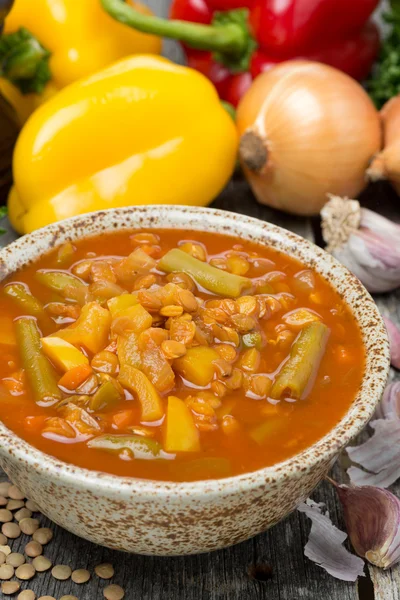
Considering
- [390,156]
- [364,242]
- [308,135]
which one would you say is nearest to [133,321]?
[364,242]

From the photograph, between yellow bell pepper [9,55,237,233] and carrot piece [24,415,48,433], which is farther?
yellow bell pepper [9,55,237,233]

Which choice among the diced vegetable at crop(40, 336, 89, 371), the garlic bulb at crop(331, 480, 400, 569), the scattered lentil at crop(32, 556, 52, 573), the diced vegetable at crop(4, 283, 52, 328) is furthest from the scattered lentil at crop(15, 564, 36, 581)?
the garlic bulb at crop(331, 480, 400, 569)

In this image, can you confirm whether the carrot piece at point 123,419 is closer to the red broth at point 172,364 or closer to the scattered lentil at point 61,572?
the red broth at point 172,364

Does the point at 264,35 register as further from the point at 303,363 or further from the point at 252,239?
the point at 303,363

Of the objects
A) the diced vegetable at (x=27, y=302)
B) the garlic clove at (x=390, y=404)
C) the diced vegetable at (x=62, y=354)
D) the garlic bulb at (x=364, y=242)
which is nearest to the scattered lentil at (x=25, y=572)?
the diced vegetable at (x=62, y=354)

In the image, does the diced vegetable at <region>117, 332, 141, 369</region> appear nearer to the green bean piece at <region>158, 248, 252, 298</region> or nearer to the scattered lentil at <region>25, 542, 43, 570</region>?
the green bean piece at <region>158, 248, 252, 298</region>

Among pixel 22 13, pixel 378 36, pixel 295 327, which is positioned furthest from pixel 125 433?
pixel 378 36
